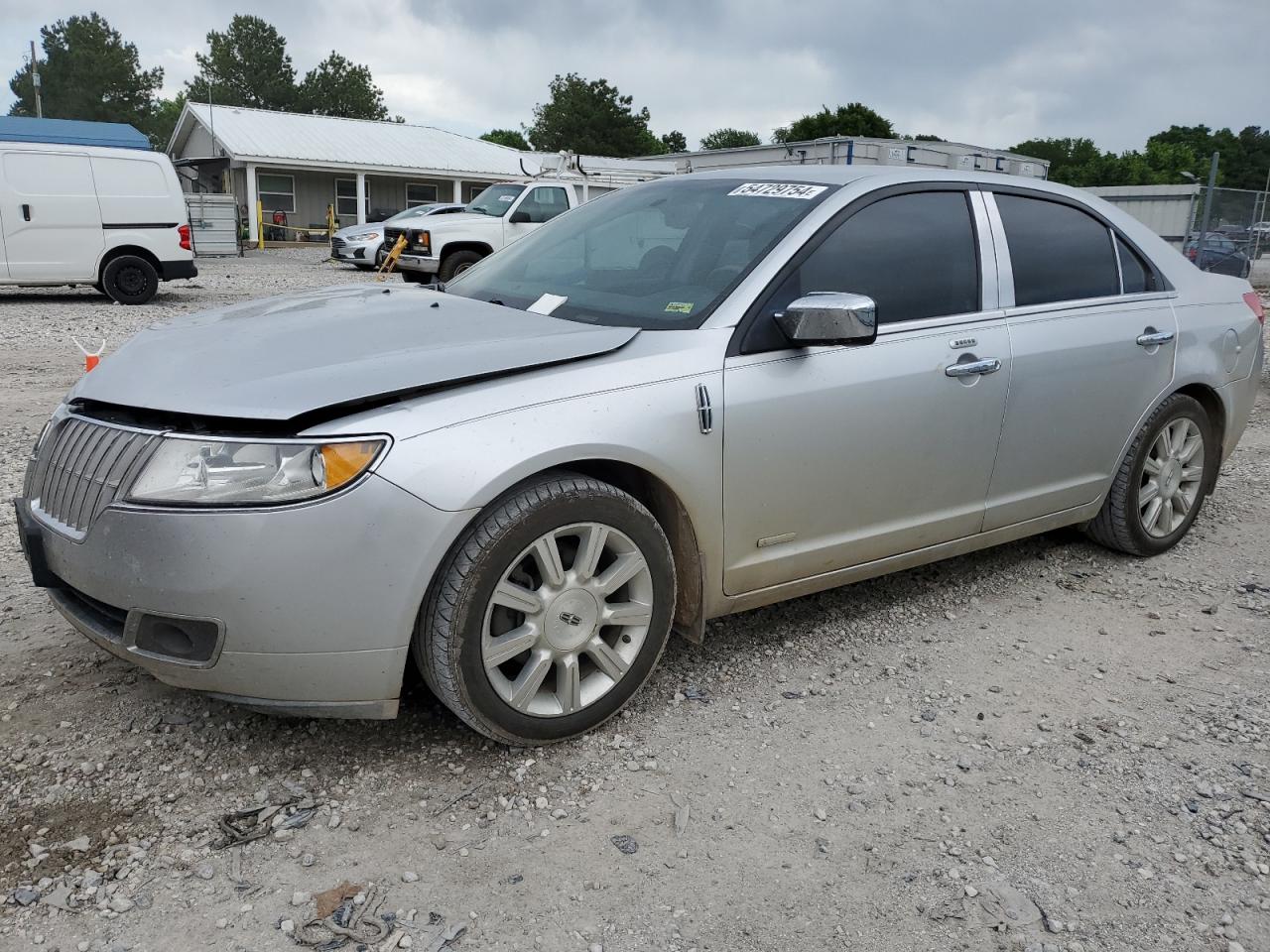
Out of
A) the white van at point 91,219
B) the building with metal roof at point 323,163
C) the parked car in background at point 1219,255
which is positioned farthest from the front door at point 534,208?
the building with metal roof at point 323,163

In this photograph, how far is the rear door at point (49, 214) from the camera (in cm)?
1304

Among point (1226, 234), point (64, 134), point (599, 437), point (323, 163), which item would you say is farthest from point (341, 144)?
point (599, 437)

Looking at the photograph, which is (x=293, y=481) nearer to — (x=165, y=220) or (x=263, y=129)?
(x=165, y=220)

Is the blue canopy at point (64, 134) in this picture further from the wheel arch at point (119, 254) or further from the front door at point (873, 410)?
the front door at point (873, 410)

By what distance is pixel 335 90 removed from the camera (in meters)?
70.3

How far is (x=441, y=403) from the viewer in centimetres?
263

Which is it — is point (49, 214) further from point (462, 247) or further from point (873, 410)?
point (873, 410)

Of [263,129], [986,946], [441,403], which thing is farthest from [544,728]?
[263,129]

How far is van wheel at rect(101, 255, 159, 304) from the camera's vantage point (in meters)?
13.9

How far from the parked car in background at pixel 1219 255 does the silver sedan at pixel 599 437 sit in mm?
17286

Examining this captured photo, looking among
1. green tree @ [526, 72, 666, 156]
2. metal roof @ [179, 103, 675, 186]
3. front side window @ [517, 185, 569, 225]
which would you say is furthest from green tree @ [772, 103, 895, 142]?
front side window @ [517, 185, 569, 225]

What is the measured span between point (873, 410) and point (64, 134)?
1097 inches

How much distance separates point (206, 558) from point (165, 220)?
13427 millimetres

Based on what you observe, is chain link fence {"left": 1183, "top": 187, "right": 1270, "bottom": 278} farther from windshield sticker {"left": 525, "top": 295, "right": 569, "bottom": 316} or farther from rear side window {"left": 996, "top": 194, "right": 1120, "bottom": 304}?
windshield sticker {"left": 525, "top": 295, "right": 569, "bottom": 316}
